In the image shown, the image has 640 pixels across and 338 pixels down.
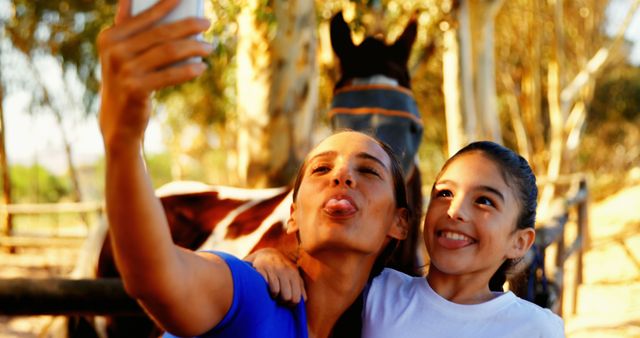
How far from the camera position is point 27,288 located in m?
1.07

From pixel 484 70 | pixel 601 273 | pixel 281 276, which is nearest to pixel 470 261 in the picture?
pixel 281 276

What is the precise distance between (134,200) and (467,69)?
813cm

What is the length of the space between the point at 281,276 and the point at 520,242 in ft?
2.28

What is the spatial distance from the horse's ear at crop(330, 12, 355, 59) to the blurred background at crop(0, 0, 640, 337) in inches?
6.3

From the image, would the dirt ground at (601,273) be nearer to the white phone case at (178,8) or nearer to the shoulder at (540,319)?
the shoulder at (540,319)

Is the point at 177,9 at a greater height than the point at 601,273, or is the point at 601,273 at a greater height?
the point at 177,9

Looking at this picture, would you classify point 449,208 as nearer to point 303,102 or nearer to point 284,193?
point 284,193

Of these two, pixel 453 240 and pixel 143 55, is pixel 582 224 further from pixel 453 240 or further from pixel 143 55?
pixel 143 55

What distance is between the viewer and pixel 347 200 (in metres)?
1.33

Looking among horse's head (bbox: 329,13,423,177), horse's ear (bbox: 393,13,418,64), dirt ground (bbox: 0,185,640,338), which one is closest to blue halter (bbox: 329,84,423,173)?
horse's head (bbox: 329,13,423,177)

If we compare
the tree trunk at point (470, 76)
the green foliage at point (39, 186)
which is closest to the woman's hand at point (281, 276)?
the tree trunk at point (470, 76)

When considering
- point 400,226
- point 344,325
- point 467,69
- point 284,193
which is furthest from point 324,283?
point 467,69

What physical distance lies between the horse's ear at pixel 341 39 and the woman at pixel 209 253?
1.82 metres

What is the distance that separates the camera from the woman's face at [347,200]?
132 centimetres
